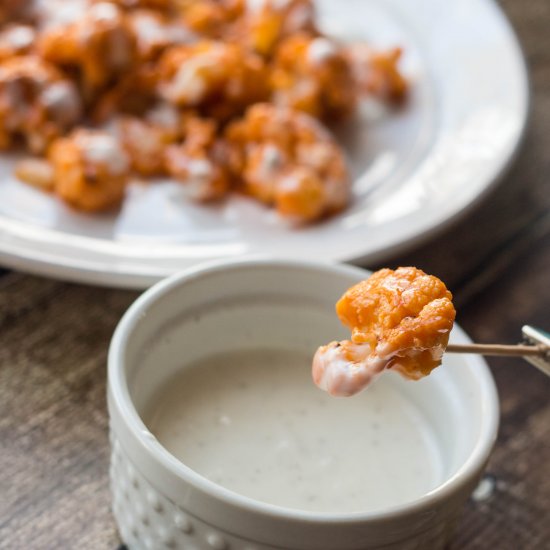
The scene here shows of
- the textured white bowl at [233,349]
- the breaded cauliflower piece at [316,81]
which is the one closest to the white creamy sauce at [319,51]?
the breaded cauliflower piece at [316,81]

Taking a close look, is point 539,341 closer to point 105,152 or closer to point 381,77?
point 105,152

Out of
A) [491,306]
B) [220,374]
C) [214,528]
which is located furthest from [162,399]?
[491,306]

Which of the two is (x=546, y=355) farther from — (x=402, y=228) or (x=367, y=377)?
(x=402, y=228)

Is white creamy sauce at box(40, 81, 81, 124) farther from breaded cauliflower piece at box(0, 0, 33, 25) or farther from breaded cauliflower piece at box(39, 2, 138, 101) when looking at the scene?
breaded cauliflower piece at box(0, 0, 33, 25)

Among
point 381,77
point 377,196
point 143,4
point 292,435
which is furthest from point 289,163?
point 292,435

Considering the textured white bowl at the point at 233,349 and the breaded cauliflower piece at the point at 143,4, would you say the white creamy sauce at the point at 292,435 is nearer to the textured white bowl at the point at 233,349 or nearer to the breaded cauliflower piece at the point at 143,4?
the textured white bowl at the point at 233,349

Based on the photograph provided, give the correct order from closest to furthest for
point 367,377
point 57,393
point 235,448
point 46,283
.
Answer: point 367,377 → point 235,448 → point 57,393 → point 46,283
